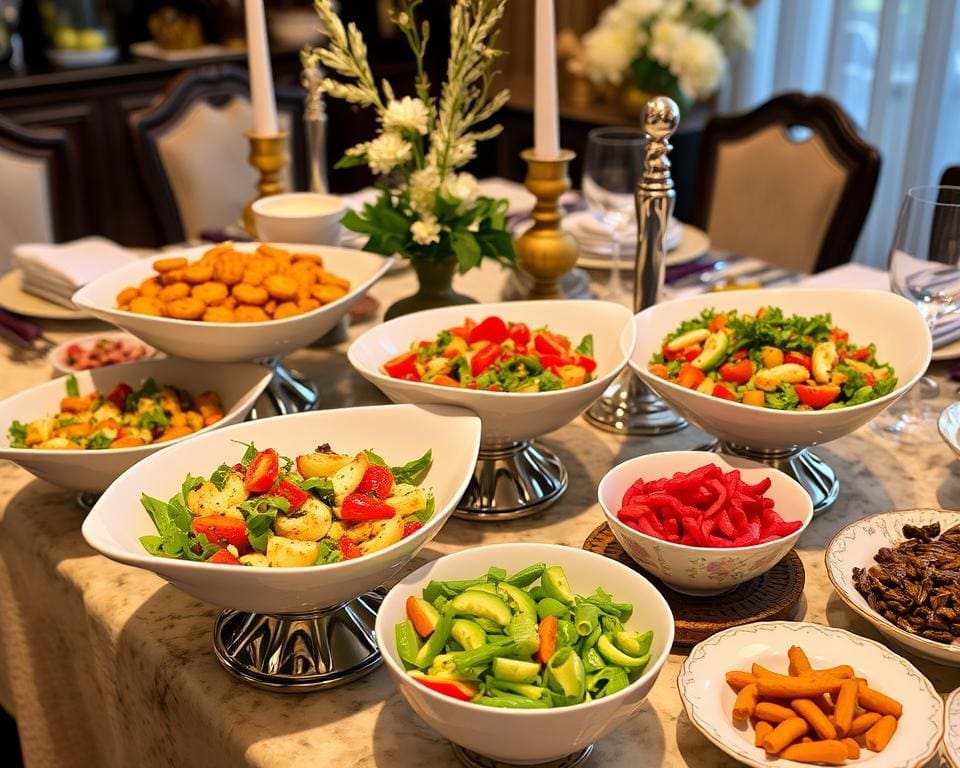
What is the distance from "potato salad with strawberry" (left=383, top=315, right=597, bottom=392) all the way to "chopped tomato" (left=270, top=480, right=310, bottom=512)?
0.72 feet

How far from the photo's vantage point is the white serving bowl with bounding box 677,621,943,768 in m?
0.79

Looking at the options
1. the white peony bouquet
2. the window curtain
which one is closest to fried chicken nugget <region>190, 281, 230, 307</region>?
the white peony bouquet

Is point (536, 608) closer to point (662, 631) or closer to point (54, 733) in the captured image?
point (662, 631)

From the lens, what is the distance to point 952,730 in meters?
0.81

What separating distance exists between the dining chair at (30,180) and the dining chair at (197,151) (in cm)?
18

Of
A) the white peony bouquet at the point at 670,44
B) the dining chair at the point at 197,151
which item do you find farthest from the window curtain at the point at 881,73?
the dining chair at the point at 197,151

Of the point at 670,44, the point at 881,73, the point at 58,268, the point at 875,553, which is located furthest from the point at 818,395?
Answer: the point at 881,73

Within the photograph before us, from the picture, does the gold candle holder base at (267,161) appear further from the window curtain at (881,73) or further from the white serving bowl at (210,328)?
the window curtain at (881,73)

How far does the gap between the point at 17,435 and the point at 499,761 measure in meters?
0.67

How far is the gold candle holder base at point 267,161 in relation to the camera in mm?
1659

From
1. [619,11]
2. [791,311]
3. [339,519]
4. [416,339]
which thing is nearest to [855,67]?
[619,11]

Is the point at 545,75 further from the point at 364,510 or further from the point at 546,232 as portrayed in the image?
the point at 364,510

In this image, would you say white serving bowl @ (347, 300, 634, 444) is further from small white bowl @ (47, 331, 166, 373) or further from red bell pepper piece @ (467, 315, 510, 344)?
small white bowl @ (47, 331, 166, 373)

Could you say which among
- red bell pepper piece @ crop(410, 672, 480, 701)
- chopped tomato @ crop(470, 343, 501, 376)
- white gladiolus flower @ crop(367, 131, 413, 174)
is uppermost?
white gladiolus flower @ crop(367, 131, 413, 174)
